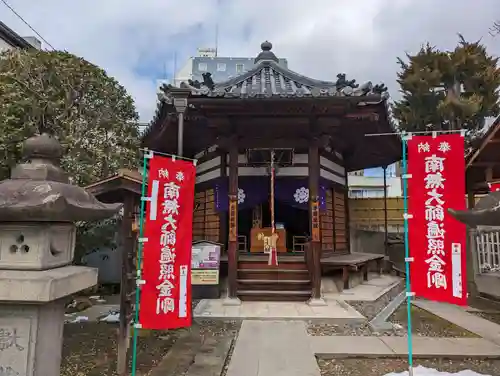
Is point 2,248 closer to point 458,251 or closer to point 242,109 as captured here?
point 458,251

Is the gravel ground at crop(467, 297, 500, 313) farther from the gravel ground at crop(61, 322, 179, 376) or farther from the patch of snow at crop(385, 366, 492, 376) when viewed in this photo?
the gravel ground at crop(61, 322, 179, 376)

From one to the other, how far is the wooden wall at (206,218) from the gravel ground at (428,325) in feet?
17.6

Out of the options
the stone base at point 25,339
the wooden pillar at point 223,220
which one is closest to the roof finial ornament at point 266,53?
the wooden pillar at point 223,220

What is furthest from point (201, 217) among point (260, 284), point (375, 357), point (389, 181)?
point (389, 181)

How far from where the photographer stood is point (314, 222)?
8828 mm

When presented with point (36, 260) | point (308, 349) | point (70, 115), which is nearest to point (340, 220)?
point (308, 349)

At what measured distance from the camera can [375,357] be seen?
517 cm

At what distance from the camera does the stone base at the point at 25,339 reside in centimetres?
302

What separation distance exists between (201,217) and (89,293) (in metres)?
3.99

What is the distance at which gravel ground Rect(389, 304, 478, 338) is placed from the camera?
6430 millimetres

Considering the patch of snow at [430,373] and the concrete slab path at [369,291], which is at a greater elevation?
the concrete slab path at [369,291]

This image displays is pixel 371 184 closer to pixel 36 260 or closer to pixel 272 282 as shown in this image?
pixel 272 282

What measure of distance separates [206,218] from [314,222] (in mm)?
4234

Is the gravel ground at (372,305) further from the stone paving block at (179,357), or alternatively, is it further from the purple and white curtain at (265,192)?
the stone paving block at (179,357)
